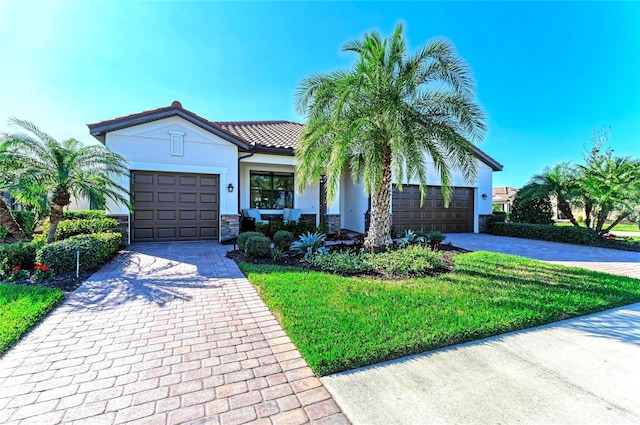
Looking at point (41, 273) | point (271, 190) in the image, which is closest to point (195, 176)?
point (271, 190)

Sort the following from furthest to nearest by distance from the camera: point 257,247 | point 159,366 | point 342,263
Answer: point 257,247 < point 342,263 < point 159,366

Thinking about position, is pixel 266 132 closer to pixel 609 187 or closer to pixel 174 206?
pixel 174 206

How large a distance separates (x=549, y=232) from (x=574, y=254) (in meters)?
3.57

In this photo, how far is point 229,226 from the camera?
437 inches

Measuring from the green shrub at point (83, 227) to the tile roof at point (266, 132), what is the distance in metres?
5.09

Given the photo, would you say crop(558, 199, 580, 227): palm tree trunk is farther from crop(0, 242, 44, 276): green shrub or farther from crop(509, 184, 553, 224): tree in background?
crop(0, 242, 44, 276): green shrub

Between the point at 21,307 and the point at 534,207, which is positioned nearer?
the point at 21,307

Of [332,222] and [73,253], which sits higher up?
[332,222]

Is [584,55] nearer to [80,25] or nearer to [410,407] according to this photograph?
[410,407]

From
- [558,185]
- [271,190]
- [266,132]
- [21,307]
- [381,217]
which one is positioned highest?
[266,132]

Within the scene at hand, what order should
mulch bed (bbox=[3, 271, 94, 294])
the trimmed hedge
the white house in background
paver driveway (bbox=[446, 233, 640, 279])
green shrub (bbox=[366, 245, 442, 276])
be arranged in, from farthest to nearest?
1. the trimmed hedge
2. the white house in background
3. paver driveway (bbox=[446, 233, 640, 279])
4. green shrub (bbox=[366, 245, 442, 276])
5. mulch bed (bbox=[3, 271, 94, 294])

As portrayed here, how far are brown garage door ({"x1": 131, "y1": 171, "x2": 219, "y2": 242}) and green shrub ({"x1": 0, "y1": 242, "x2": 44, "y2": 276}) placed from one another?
12.2ft

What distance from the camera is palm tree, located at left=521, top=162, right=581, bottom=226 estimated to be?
13.8m

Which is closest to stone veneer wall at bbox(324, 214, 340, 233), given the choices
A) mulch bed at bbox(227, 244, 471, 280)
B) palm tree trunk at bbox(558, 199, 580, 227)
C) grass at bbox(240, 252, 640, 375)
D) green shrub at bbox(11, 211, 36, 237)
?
mulch bed at bbox(227, 244, 471, 280)
